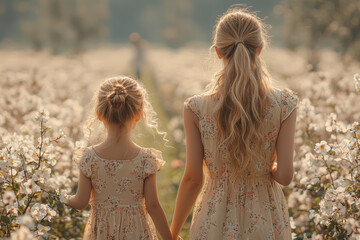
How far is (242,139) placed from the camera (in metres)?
2.63

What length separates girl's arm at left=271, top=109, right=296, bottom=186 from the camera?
2668 mm

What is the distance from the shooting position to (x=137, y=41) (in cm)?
1850

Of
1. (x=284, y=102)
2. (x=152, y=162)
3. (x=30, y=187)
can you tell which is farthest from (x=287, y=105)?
(x=30, y=187)

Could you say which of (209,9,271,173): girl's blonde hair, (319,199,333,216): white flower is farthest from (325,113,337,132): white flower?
(209,9,271,173): girl's blonde hair

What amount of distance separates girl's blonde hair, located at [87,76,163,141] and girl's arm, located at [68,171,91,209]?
14.9 inches

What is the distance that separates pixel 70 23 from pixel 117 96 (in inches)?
1980

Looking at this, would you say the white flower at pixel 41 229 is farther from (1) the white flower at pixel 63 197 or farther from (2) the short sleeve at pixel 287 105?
(2) the short sleeve at pixel 287 105

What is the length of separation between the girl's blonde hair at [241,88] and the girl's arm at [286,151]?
4.4 inches

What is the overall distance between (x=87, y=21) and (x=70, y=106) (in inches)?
1844

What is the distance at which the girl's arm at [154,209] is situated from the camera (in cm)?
286

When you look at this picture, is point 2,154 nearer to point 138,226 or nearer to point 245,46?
point 138,226

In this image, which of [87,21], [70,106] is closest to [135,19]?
[87,21]

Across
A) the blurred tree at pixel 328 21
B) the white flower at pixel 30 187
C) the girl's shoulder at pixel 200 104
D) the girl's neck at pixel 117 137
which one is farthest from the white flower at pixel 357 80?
the blurred tree at pixel 328 21

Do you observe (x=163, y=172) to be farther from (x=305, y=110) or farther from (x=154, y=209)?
(x=154, y=209)
